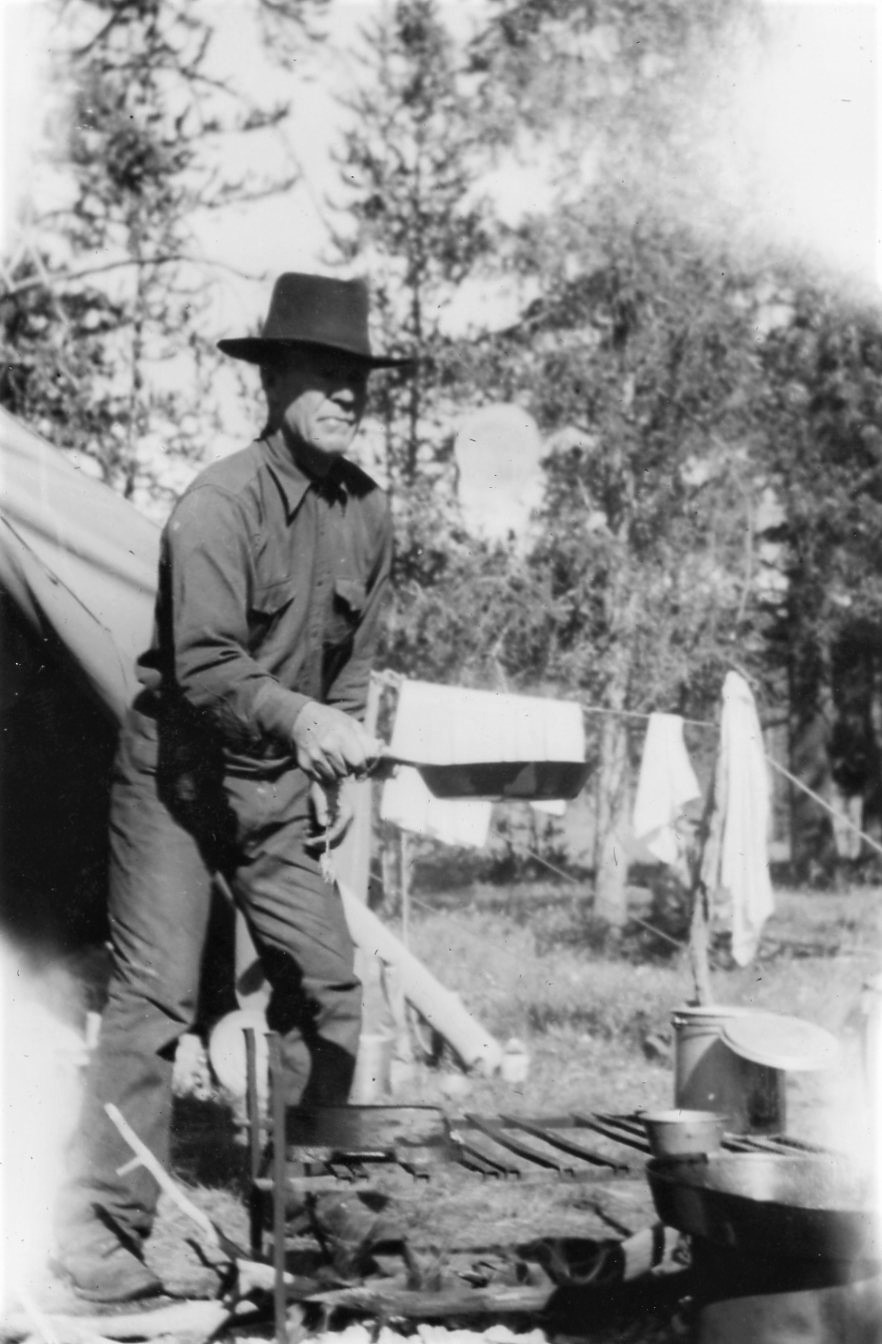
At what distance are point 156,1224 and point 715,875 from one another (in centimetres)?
368

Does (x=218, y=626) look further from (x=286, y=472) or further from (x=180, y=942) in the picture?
(x=180, y=942)

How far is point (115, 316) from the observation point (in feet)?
29.2

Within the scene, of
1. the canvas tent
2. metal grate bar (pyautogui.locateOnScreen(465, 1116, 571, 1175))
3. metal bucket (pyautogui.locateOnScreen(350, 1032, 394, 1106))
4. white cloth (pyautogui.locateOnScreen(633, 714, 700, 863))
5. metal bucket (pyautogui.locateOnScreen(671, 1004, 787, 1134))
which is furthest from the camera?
white cloth (pyautogui.locateOnScreen(633, 714, 700, 863))

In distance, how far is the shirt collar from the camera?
3.34 metres

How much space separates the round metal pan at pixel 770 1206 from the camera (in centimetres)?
231

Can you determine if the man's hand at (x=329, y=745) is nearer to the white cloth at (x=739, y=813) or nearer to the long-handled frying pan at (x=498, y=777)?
the long-handled frying pan at (x=498, y=777)

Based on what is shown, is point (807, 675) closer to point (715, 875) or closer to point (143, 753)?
point (715, 875)

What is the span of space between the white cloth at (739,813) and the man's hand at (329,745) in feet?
13.2

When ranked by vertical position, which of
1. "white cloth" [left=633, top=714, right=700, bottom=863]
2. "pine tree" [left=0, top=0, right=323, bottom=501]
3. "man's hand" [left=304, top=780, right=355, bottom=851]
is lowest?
"man's hand" [left=304, top=780, right=355, bottom=851]

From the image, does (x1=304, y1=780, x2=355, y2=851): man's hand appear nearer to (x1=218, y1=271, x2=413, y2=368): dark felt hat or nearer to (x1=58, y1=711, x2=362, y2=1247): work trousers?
(x1=58, y1=711, x2=362, y2=1247): work trousers

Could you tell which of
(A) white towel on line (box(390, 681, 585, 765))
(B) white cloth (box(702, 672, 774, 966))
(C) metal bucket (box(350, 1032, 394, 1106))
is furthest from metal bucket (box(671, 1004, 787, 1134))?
(B) white cloth (box(702, 672, 774, 966))

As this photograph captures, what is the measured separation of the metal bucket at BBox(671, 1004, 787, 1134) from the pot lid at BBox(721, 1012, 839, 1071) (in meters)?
1.21

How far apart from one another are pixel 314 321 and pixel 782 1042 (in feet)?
→ 6.41

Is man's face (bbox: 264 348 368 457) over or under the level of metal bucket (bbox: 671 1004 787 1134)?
over
